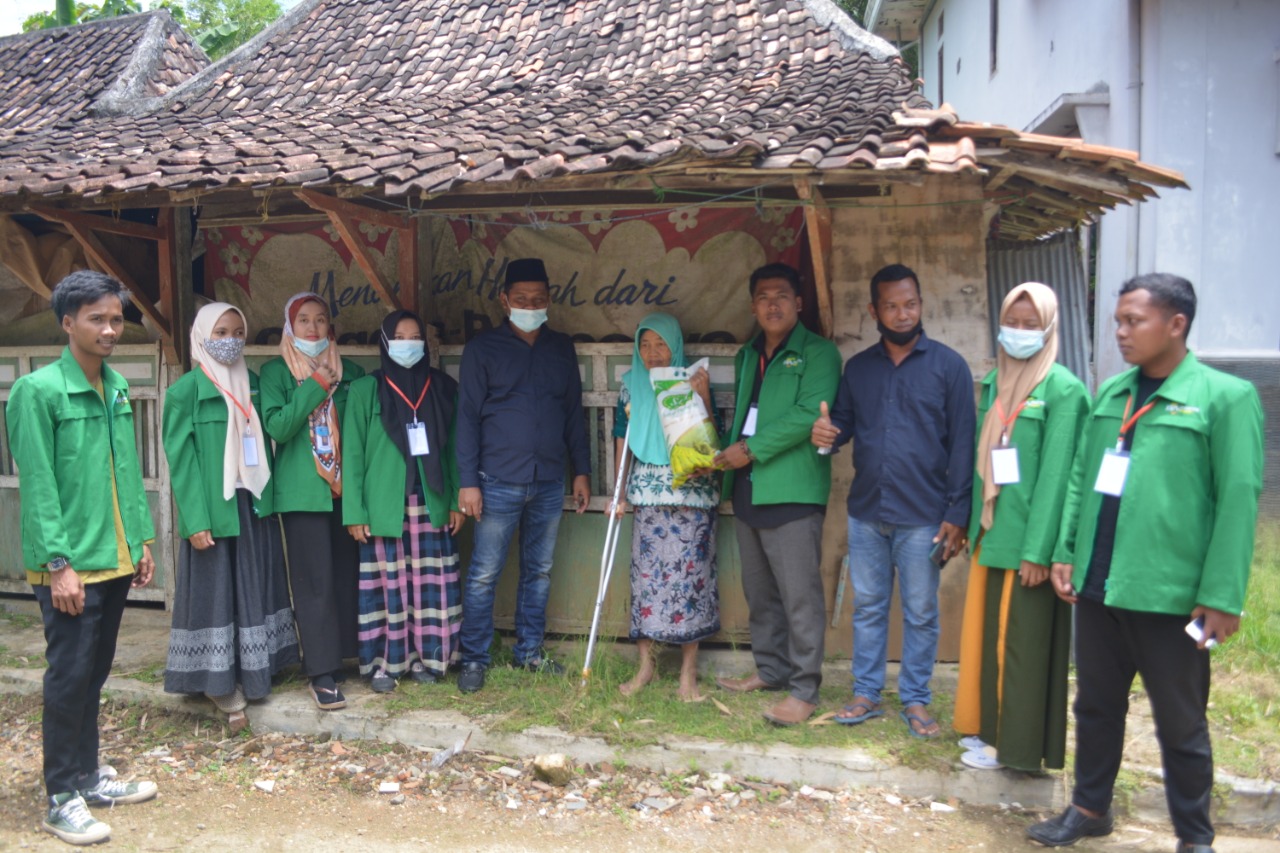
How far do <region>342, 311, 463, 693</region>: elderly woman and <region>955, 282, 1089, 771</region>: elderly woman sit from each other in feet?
8.45

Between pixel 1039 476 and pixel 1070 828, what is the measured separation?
1316mm

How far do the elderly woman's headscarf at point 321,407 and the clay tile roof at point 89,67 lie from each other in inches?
136

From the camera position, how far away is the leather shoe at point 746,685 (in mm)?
4949

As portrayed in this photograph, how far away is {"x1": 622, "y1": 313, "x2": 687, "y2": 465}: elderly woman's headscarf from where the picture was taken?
4.91 meters

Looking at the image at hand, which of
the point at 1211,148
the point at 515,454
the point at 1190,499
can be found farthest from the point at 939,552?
the point at 1211,148

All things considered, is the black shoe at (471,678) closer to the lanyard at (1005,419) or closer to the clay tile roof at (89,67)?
the lanyard at (1005,419)

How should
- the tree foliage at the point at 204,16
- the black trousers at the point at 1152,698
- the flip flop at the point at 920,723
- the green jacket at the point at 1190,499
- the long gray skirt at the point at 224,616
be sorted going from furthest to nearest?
the tree foliage at the point at 204,16 → the long gray skirt at the point at 224,616 → the flip flop at the point at 920,723 → the black trousers at the point at 1152,698 → the green jacket at the point at 1190,499

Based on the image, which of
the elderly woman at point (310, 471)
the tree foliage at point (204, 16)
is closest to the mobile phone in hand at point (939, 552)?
the elderly woman at point (310, 471)

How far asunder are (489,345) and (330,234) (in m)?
1.51

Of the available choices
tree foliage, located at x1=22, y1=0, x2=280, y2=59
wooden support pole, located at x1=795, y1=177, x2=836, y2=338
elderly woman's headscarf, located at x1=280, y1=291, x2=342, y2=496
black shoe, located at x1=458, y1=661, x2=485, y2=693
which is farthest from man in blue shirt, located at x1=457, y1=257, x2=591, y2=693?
tree foliage, located at x1=22, y1=0, x2=280, y2=59

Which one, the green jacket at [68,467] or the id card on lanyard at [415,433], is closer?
the green jacket at [68,467]

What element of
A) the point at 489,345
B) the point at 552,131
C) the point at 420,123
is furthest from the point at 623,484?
the point at 420,123

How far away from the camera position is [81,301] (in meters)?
3.79

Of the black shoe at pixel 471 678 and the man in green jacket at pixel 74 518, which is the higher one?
the man in green jacket at pixel 74 518
